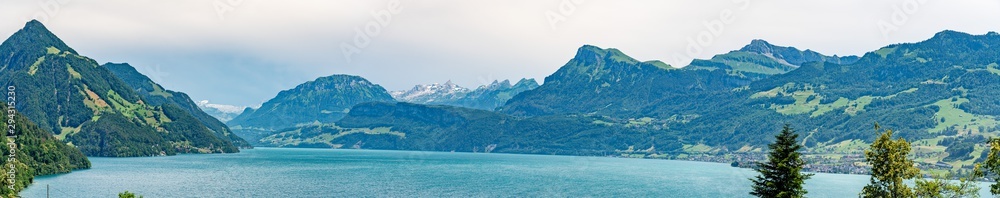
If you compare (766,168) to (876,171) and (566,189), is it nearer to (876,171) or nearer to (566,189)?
(876,171)

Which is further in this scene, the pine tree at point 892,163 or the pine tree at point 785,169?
the pine tree at point 785,169

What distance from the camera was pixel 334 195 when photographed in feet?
523

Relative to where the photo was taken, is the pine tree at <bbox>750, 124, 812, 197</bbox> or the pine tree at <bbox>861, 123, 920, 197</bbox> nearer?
the pine tree at <bbox>861, 123, 920, 197</bbox>

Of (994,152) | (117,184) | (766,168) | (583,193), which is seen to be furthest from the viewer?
(583,193)

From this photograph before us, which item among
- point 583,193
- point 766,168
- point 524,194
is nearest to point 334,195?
point 524,194

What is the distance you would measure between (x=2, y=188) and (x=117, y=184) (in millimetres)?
60988

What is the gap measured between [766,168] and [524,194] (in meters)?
118

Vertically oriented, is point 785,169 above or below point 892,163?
below

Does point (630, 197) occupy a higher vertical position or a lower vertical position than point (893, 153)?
lower

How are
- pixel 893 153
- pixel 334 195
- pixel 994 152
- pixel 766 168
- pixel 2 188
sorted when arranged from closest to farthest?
pixel 994 152 → pixel 893 153 → pixel 766 168 → pixel 2 188 → pixel 334 195

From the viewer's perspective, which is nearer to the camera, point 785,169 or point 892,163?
point 892,163

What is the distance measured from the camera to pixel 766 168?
59469 millimetres

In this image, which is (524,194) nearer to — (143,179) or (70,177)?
(143,179)

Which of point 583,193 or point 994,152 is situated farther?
point 583,193
